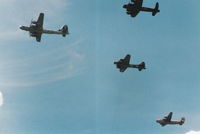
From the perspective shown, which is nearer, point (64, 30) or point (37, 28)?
point (37, 28)

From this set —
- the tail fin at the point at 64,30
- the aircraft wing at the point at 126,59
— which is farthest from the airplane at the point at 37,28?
the aircraft wing at the point at 126,59

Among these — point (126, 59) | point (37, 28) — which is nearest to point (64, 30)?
point (37, 28)

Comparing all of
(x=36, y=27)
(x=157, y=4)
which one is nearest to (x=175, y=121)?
(x=157, y=4)

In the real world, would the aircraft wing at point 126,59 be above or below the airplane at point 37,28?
below

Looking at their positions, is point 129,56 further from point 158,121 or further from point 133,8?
point 158,121

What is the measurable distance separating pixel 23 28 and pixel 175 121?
189 ft

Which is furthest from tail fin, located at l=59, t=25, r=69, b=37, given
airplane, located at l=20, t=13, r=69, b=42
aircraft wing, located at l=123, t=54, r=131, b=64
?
aircraft wing, located at l=123, t=54, r=131, b=64

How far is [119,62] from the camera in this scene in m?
109

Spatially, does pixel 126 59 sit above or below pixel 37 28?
below

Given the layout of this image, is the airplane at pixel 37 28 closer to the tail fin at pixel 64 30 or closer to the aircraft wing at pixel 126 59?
the tail fin at pixel 64 30

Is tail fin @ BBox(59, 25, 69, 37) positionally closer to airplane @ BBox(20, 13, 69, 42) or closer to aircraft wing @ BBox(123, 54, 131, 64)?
airplane @ BBox(20, 13, 69, 42)

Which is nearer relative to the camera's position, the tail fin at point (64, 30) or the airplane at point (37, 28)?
the airplane at point (37, 28)

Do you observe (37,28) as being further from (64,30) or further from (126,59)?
(126,59)

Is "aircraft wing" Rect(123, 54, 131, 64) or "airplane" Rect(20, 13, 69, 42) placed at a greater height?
"airplane" Rect(20, 13, 69, 42)
